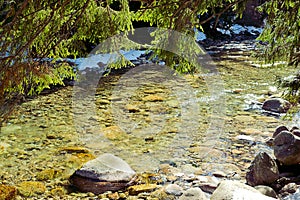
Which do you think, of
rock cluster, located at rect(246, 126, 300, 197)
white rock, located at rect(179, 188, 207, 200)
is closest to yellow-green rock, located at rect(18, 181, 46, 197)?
white rock, located at rect(179, 188, 207, 200)

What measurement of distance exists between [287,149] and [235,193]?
62.2 inches

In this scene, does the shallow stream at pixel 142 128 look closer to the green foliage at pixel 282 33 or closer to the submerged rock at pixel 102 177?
the submerged rock at pixel 102 177

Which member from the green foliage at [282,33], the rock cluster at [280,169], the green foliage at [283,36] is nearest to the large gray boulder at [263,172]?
the rock cluster at [280,169]

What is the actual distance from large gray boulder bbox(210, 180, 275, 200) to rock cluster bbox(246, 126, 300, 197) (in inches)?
27.8

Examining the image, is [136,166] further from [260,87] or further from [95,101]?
[260,87]

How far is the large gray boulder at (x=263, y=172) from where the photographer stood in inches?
162

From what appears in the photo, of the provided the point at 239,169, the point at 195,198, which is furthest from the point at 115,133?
the point at 195,198

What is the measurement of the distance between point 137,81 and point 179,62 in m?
6.75

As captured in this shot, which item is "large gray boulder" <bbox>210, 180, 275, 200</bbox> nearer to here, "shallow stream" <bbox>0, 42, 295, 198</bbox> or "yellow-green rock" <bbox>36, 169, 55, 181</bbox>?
"shallow stream" <bbox>0, 42, 295, 198</bbox>

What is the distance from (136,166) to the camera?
4777 millimetres

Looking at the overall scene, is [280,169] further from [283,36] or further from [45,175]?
[45,175]

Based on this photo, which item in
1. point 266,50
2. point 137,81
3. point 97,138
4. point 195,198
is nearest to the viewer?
point 195,198

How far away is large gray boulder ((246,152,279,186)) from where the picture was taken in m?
4.12

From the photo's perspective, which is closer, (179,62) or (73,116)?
(179,62)
